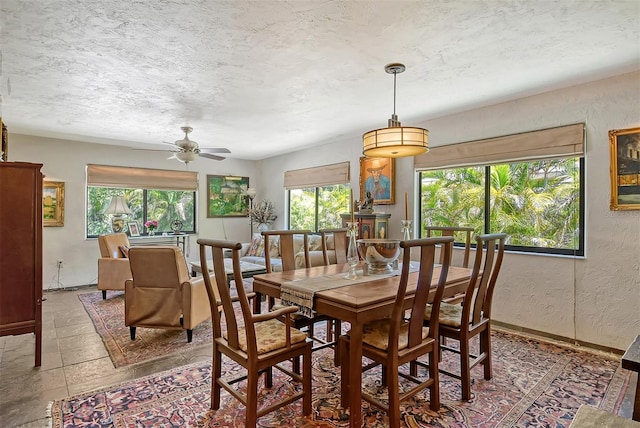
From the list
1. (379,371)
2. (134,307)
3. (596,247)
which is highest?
(596,247)

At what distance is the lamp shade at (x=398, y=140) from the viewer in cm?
251

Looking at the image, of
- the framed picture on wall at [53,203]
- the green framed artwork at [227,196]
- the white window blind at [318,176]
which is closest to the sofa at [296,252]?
the white window blind at [318,176]

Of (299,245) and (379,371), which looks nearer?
(379,371)

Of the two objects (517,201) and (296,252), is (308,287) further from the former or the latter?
(296,252)

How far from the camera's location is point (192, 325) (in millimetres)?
3242

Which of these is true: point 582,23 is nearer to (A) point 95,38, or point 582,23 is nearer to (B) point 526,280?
(B) point 526,280

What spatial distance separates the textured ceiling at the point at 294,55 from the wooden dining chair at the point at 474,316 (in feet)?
4.68

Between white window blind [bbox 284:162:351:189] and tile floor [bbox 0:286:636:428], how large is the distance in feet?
11.2

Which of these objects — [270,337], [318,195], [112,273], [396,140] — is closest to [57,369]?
[270,337]

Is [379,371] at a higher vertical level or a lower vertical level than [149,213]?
lower

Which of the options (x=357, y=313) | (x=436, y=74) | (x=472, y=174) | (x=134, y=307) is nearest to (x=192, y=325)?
(x=134, y=307)

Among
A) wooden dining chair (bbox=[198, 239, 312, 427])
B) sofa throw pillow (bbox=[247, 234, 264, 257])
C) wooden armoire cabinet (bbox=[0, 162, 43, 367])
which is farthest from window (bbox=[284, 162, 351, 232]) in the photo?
wooden armoire cabinet (bbox=[0, 162, 43, 367])

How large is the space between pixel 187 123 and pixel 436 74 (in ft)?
10.8

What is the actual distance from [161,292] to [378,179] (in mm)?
3233
